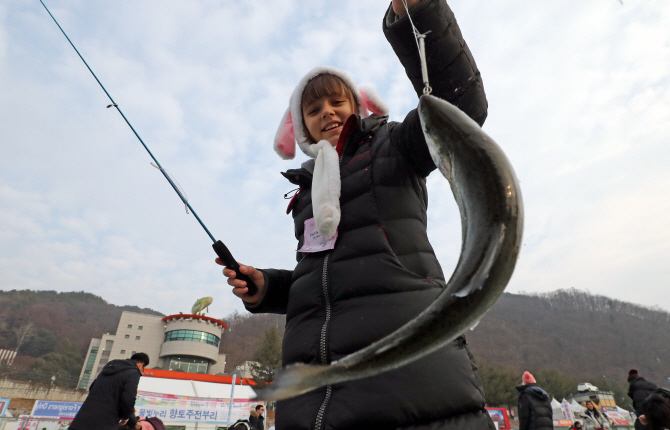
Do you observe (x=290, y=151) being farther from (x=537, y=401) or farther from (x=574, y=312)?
(x=574, y=312)

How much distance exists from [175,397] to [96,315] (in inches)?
2865

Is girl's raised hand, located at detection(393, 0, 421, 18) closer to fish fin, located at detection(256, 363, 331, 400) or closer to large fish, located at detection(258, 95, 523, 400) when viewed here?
large fish, located at detection(258, 95, 523, 400)

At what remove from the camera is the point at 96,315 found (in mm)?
72750

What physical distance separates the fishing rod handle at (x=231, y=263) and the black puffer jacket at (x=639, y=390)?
21.9 ft

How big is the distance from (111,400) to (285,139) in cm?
Result: 486

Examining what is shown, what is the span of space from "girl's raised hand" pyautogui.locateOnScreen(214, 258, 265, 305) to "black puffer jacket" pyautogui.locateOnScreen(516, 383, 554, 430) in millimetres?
6160

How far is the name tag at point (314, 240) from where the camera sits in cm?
159

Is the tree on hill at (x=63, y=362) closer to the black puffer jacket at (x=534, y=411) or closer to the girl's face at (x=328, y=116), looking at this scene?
the black puffer jacket at (x=534, y=411)

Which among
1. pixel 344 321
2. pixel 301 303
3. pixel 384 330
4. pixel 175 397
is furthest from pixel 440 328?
pixel 175 397

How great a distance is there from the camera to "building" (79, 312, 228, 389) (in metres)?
35.4

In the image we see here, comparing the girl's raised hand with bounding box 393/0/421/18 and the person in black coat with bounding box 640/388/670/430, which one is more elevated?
the girl's raised hand with bounding box 393/0/421/18

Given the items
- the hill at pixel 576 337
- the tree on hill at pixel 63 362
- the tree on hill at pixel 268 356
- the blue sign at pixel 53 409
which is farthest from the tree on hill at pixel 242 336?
the blue sign at pixel 53 409

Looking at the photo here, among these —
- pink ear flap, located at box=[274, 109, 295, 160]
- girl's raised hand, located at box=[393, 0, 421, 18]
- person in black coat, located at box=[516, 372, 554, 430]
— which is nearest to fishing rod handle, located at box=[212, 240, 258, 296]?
pink ear flap, located at box=[274, 109, 295, 160]

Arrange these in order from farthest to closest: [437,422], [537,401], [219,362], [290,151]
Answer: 1. [219,362]
2. [537,401]
3. [290,151]
4. [437,422]
